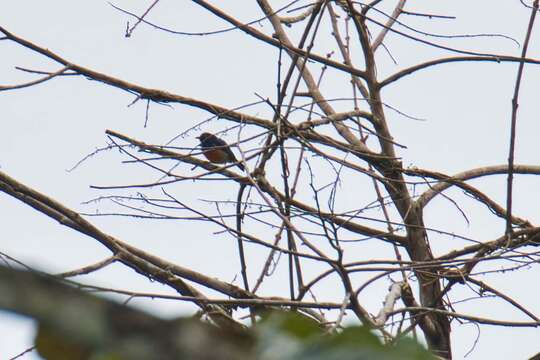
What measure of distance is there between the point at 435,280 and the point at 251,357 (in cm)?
336

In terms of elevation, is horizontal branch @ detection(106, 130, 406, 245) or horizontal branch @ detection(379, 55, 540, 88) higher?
horizontal branch @ detection(379, 55, 540, 88)

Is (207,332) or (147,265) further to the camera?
(147,265)

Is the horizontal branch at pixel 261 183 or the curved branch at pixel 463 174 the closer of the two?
the horizontal branch at pixel 261 183

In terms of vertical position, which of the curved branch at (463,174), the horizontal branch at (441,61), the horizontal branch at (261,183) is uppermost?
the horizontal branch at (441,61)

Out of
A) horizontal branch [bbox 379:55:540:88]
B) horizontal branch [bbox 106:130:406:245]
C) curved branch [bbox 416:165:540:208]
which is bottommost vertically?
horizontal branch [bbox 106:130:406:245]

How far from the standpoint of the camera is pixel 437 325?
3.58 m

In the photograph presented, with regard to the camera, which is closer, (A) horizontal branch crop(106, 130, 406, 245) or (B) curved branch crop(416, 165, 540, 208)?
(A) horizontal branch crop(106, 130, 406, 245)

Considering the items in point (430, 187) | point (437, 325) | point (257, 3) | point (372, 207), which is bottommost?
point (437, 325)

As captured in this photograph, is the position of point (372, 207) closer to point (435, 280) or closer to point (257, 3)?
point (435, 280)

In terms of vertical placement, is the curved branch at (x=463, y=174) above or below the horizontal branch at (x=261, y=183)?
above

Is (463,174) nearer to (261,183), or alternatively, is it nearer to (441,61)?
(441,61)

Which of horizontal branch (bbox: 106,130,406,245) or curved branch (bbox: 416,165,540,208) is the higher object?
curved branch (bbox: 416,165,540,208)

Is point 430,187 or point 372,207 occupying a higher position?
point 430,187

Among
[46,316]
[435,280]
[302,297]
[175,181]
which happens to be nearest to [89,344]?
[46,316]
